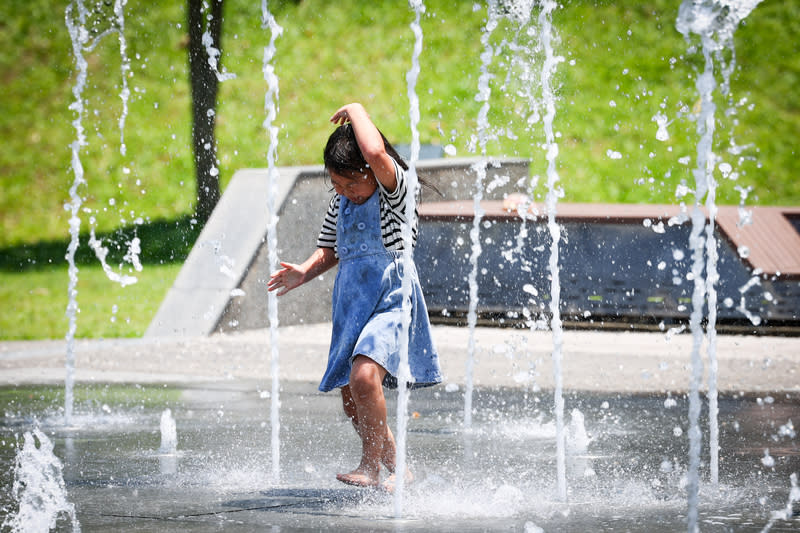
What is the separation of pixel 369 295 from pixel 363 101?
19517 mm

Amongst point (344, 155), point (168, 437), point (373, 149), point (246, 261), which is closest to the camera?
point (373, 149)

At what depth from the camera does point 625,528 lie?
3.63 meters

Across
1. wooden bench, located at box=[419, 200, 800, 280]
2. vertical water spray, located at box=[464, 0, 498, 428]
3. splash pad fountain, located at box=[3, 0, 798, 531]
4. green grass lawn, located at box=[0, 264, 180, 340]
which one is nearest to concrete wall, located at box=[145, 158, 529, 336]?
green grass lawn, located at box=[0, 264, 180, 340]

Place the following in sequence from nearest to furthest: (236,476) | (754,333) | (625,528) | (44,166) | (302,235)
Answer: (625,528)
(236,476)
(754,333)
(302,235)
(44,166)

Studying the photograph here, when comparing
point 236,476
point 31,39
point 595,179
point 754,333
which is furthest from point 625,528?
point 31,39

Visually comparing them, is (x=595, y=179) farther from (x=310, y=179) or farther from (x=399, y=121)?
(x=310, y=179)

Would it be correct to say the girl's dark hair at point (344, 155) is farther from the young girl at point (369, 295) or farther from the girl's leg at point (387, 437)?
the girl's leg at point (387, 437)

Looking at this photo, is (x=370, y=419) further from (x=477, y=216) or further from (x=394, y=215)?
(x=477, y=216)

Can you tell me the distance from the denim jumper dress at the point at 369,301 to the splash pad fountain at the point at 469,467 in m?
0.44

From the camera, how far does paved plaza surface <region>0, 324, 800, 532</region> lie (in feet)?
12.6

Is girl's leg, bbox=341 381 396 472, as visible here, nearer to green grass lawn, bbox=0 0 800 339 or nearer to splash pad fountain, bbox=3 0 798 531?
splash pad fountain, bbox=3 0 798 531

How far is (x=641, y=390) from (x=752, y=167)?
15.2 metres

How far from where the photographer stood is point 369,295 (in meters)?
4.12

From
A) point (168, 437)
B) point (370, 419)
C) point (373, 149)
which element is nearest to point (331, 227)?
point (373, 149)
